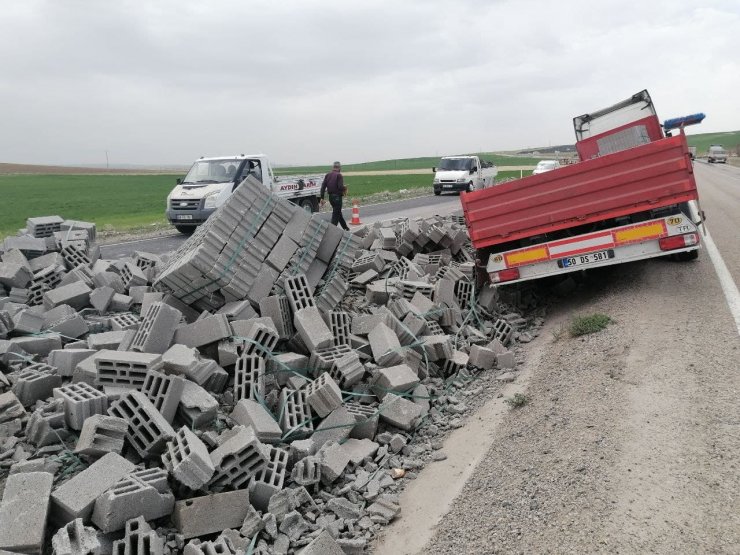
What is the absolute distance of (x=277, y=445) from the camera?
4883mm

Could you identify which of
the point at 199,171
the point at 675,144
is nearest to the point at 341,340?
the point at 675,144

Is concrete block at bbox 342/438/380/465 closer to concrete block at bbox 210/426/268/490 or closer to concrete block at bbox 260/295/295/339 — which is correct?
concrete block at bbox 210/426/268/490

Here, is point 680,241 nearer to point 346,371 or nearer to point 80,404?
point 346,371

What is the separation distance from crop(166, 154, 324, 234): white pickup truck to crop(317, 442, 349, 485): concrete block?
1107 cm

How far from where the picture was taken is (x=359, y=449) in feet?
16.5

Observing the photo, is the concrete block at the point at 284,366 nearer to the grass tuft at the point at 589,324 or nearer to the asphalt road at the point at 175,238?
the grass tuft at the point at 589,324

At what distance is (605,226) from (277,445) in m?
5.64

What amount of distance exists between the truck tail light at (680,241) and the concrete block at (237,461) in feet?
19.1

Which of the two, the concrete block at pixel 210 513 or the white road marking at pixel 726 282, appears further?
the white road marking at pixel 726 282

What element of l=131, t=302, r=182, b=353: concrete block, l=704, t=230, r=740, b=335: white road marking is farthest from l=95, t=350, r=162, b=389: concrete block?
l=704, t=230, r=740, b=335: white road marking

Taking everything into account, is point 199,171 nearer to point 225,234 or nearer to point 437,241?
point 437,241

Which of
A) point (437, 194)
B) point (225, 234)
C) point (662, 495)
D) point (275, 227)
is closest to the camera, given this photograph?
point (662, 495)

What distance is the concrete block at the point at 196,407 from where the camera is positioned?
4.75 m

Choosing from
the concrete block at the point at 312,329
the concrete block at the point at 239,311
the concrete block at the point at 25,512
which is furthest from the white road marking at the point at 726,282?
the concrete block at the point at 25,512
